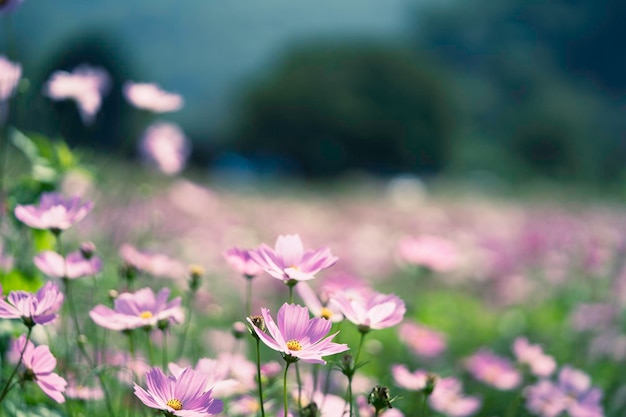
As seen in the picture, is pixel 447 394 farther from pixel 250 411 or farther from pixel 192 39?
pixel 192 39

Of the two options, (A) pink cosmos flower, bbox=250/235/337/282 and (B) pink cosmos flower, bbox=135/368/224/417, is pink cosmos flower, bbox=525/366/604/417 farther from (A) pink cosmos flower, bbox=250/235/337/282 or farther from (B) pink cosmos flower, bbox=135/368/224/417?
(B) pink cosmos flower, bbox=135/368/224/417

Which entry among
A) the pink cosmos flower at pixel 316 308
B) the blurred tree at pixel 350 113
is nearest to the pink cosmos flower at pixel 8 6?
the pink cosmos flower at pixel 316 308

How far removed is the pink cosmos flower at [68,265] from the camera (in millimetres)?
995

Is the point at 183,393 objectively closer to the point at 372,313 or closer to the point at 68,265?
the point at 372,313

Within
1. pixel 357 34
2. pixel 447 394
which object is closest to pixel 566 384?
pixel 447 394

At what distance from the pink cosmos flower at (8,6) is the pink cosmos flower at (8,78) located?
0.42ft

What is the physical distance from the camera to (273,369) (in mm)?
994

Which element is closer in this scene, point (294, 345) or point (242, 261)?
point (294, 345)

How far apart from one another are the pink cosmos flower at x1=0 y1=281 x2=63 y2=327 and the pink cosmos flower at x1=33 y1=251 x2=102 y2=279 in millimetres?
218

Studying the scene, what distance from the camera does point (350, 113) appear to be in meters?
15.5

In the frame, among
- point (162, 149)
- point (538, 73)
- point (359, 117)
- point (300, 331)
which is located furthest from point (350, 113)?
point (538, 73)

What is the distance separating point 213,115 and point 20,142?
67.6 feet

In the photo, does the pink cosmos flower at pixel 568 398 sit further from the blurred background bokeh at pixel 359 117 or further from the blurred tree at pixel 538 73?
the blurred tree at pixel 538 73

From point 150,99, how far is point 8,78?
0.26 m
